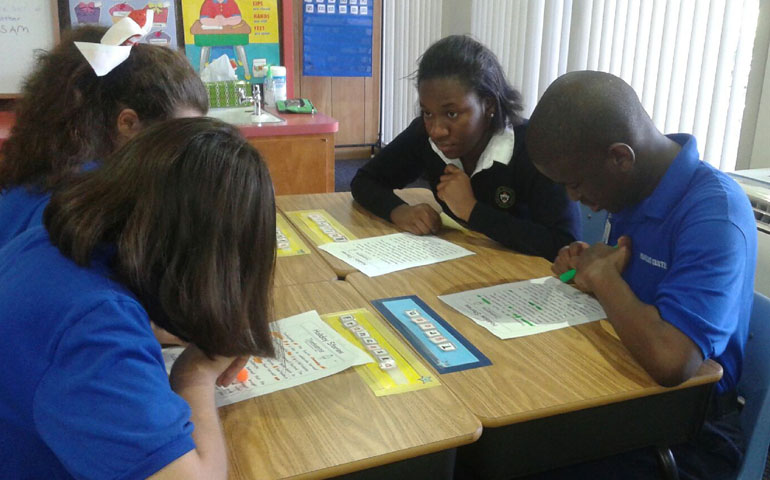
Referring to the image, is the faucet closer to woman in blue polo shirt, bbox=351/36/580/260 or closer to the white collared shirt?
woman in blue polo shirt, bbox=351/36/580/260

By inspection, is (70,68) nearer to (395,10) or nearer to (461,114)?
(461,114)

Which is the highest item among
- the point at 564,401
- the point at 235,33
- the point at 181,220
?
the point at 235,33

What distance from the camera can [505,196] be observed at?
179 centimetres

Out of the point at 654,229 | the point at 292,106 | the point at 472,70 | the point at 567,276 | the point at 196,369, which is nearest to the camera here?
the point at 196,369

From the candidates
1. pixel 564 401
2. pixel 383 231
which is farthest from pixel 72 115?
pixel 564 401

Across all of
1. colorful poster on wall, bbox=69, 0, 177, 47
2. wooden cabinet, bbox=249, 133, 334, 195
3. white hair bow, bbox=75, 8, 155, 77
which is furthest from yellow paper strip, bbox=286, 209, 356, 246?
colorful poster on wall, bbox=69, 0, 177, 47

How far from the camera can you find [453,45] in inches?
68.0

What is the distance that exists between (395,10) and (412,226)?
3.91 m

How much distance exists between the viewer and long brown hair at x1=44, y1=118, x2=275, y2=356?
686 millimetres

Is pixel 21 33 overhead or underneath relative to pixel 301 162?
overhead

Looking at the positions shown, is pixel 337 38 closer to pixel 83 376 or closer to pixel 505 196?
pixel 505 196

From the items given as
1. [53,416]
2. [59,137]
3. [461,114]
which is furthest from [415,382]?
[461,114]

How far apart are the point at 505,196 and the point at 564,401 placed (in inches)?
36.0

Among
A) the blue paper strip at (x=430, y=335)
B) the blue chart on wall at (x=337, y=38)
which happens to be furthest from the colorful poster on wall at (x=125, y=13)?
the blue chart on wall at (x=337, y=38)
